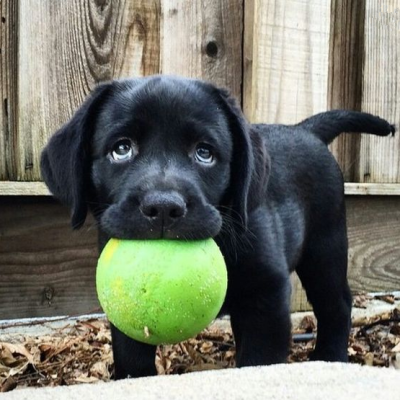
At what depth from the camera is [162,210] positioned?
2340 mm

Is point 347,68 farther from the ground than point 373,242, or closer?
farther from the ground

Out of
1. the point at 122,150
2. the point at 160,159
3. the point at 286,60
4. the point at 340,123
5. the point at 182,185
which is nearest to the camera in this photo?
the point at 182,185

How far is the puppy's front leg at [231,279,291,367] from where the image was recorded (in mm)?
2967

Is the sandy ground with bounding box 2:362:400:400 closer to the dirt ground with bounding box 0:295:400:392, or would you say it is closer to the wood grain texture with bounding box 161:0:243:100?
the dirt ground with bounding box 0:295:400:392

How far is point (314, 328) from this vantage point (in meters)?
4.55

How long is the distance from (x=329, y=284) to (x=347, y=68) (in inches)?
62.3

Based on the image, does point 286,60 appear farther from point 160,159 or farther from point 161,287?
point 161,287

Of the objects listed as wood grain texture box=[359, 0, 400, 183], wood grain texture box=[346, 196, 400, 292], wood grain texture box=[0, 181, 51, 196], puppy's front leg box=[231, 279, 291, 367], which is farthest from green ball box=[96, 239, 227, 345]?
wood grain texture box=[359, 0, 400, 183]

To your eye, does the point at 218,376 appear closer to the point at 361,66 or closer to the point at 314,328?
the point at 314,328

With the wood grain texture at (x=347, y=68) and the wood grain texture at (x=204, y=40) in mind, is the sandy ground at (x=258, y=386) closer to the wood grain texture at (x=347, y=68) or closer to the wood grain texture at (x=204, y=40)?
the wood grain texture at (x=204, y=40)

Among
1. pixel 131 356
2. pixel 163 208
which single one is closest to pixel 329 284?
pixel 131 356

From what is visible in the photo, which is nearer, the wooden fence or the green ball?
the green ball

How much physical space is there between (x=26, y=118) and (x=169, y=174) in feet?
5.65

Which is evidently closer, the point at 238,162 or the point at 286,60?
the point at 238,162
